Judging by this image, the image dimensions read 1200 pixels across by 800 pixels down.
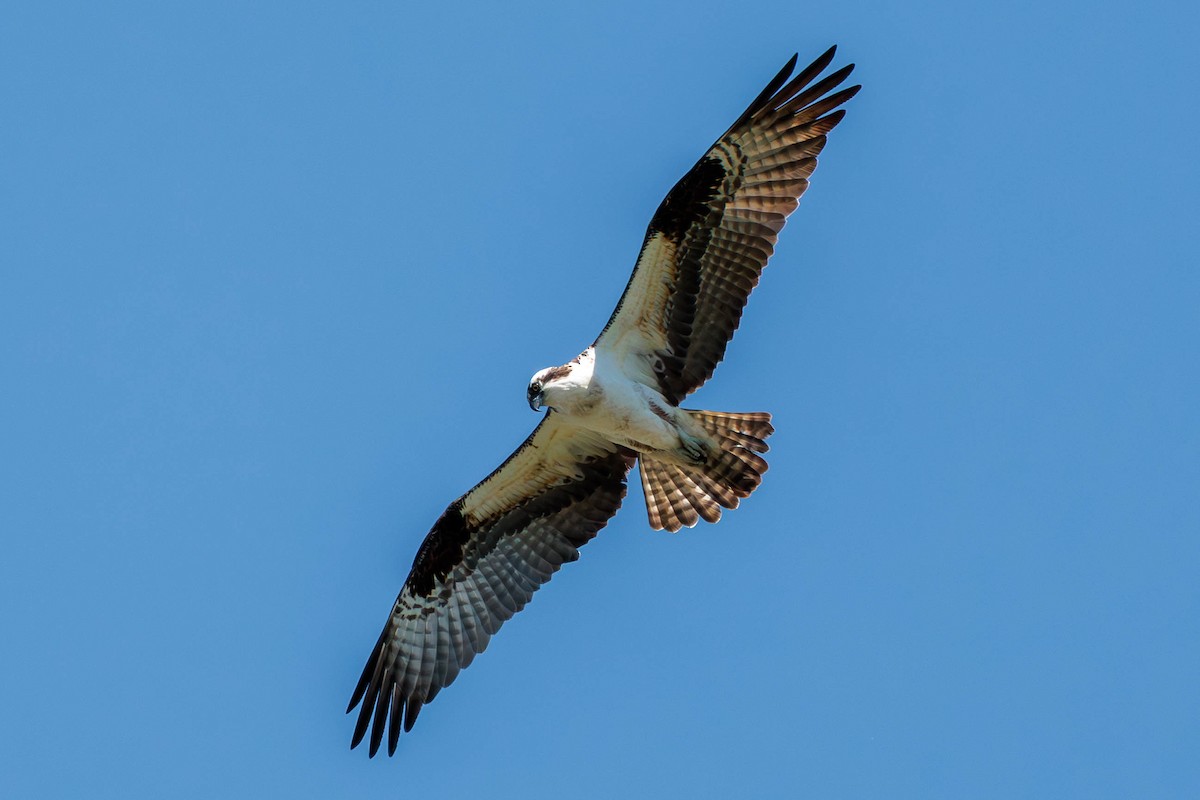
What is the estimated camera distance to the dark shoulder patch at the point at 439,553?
14.0 meters

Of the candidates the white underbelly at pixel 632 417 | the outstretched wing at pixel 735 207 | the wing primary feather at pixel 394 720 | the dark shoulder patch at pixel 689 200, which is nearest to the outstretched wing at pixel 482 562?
the wing primary feather at pixel 394 720

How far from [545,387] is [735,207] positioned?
1.89 m

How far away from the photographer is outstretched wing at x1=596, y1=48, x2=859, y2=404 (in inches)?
506

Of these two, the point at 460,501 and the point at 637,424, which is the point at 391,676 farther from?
the point at 637,424

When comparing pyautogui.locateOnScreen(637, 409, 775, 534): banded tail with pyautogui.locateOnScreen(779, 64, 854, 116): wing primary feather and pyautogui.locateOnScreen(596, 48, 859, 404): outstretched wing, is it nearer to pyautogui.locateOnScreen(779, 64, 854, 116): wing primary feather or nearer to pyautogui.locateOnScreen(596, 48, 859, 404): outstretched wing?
pyautogui.locateOnScreen(596, 48, 859, 404): outstretched wing

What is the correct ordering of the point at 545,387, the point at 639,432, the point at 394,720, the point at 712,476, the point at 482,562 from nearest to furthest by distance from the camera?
the point at 545,387
the point at 639,432
the point at 712,476
the point at 394,720
the point at 482,562

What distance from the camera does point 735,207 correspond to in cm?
1291

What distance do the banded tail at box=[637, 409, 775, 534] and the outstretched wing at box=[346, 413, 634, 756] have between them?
12.6 inches

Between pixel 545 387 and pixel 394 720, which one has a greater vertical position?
pixel 545 387

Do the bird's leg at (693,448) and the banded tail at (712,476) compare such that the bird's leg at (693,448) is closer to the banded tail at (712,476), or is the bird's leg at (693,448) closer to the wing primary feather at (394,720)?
the banded tail at (712,476)

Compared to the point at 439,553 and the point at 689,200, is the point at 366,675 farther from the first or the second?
the point at 689,200

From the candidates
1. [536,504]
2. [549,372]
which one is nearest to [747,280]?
[549,372]

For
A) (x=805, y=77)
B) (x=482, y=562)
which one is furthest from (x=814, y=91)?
(x=482, y=562)

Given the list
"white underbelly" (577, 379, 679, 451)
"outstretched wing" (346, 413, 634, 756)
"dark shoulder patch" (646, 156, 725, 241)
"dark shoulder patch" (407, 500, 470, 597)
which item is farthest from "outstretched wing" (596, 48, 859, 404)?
"dark shoulder patch" (407, 500, 470, 597)
